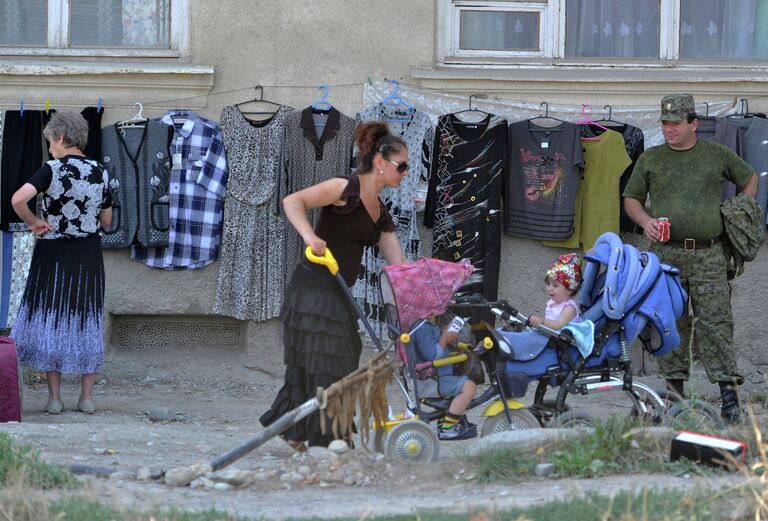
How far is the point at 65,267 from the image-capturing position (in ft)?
24.7

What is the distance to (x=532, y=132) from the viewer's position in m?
8.59

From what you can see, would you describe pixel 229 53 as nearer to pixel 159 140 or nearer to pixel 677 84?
pixel 159 140

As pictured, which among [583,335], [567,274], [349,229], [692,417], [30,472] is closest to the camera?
[30,472]

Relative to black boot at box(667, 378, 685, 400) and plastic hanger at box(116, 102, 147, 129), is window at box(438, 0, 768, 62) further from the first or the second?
black boot at box(667, 378, 685, 400)

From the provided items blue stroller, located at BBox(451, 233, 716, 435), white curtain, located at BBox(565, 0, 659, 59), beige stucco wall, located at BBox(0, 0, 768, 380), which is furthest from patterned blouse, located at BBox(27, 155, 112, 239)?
white curtain, located at BBox(565, 0, 659, 59)

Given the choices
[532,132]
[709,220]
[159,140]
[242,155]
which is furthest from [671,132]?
[159,140]

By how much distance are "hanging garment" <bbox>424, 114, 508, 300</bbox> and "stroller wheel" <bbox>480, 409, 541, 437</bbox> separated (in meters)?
2.56

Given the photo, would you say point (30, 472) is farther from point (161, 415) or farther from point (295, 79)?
point (295, 79)

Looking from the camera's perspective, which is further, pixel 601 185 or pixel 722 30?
pixel 722 30

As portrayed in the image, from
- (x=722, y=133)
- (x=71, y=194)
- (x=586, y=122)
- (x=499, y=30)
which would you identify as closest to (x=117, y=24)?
(x=71, y=194)

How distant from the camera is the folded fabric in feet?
20.5

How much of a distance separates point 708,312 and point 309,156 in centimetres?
300

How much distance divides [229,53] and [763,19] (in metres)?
4.03

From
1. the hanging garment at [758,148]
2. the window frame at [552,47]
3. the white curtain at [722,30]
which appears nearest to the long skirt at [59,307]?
the window frame at [552,47]
